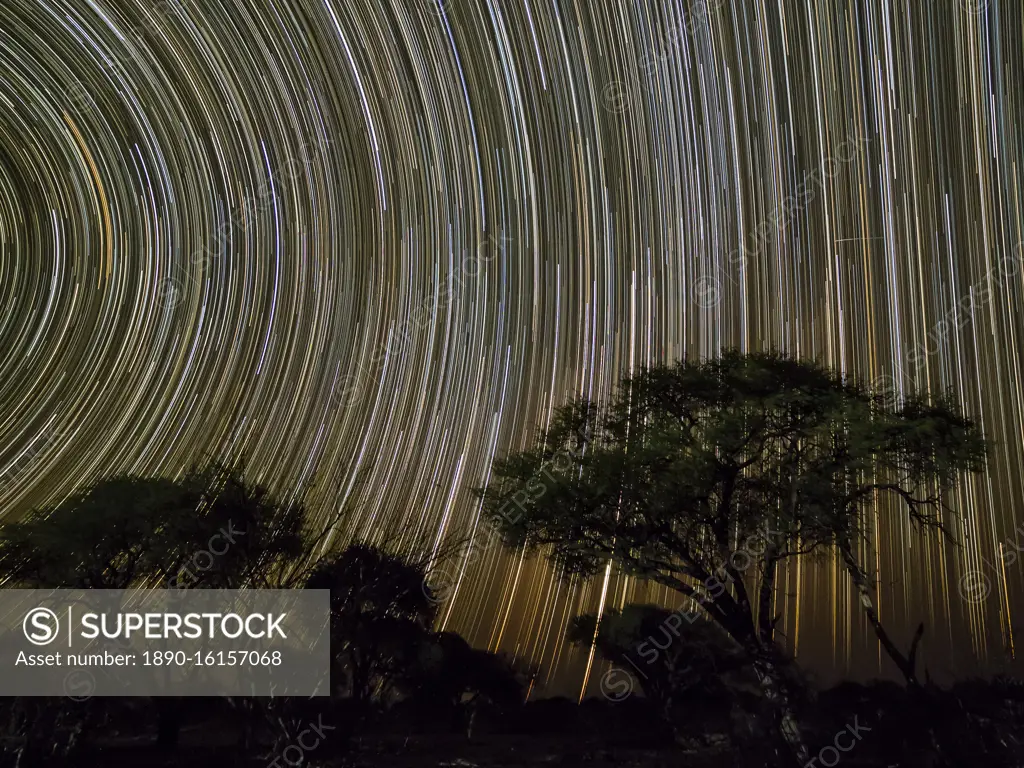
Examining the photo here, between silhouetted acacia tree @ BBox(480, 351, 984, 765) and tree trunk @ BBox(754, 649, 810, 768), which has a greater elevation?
silhouetted acacia tree @ BBox(480, 351, 984, 765)

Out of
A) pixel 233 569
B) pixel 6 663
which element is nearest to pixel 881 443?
pixel 233 569

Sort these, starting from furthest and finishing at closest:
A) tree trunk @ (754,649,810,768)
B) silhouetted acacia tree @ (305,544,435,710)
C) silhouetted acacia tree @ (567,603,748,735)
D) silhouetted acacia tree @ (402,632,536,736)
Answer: silhouetted acacia tree @ (402,632,536,736), silhouetted acacia tree @ (567,603,748,735), silhouetted acacia tree @ (305,544,435,710), tree trunk @ (754,649,810,768)

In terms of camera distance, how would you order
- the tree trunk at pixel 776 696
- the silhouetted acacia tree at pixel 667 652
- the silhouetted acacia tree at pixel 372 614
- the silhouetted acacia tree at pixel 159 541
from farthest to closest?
the silhouetted acacia tree at pixel 667 652 → the silhouetted acacia tree at pixel 372 614 → the silhouetted acacia tree at pixel 159 541 → the tree trunk at pixel 776 696

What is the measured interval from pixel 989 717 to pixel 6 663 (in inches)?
1058

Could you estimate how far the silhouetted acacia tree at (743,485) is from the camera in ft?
73.6

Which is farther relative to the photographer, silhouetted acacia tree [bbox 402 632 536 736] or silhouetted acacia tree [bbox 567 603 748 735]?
silhouetted acacia tree [bbox 402 632 536 736]

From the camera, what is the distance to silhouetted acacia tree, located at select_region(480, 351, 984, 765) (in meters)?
22.4

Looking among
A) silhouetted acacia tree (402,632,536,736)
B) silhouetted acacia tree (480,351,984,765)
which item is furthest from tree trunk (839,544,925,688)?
silhouetted acacia tree (402,632,536,736)

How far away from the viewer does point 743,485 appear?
23.3 meters

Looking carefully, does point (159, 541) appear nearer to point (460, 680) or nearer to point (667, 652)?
point (460, 680)

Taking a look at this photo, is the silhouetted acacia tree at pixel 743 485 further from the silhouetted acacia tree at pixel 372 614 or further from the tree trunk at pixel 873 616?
the silhouetted acacia tree at pixel 372 614

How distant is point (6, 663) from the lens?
76.6ft

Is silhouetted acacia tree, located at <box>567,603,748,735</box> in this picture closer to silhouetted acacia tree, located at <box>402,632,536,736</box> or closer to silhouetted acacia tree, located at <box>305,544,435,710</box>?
silhouetted acacia tree, located at <box>402,632,536,736</box>

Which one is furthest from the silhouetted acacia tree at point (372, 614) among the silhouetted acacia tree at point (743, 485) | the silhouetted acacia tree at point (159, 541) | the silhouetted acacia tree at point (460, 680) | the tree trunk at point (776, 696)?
the tree trunk at point (776, 696)
